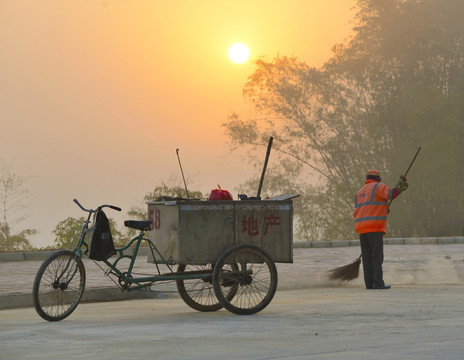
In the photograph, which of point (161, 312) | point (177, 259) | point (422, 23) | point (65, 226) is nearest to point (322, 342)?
point (177, 259)

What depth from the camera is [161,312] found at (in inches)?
444

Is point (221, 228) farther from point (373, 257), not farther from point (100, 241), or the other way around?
point (373, 257)

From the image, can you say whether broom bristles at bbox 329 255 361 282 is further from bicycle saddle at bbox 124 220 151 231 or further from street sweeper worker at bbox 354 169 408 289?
bicycle saddle at bbox 124 220 151 231

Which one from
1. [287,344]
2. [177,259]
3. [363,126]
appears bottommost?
[287,344]

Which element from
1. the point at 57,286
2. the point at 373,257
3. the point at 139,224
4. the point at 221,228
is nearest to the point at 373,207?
the point at 373,257

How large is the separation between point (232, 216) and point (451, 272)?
381 inches

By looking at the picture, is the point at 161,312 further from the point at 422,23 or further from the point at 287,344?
→ the point at 422,23

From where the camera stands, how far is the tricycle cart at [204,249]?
10180mm

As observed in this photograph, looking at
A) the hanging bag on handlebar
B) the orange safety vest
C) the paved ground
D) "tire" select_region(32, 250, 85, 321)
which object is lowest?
the paved ground

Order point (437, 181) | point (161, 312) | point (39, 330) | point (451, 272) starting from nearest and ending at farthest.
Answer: point (39, 330) < point (161, 312) < point (451, 272) < point (437, 181)

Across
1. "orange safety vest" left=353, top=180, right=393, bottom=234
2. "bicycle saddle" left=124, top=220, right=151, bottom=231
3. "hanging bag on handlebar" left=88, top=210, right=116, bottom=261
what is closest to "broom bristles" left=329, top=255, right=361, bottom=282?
"orange safety vest" left=353, top=180, right=393, bottom=234

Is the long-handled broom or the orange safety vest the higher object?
the orange safety vest

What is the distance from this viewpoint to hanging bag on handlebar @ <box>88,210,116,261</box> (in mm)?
10188

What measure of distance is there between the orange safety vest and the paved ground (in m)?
0.93
